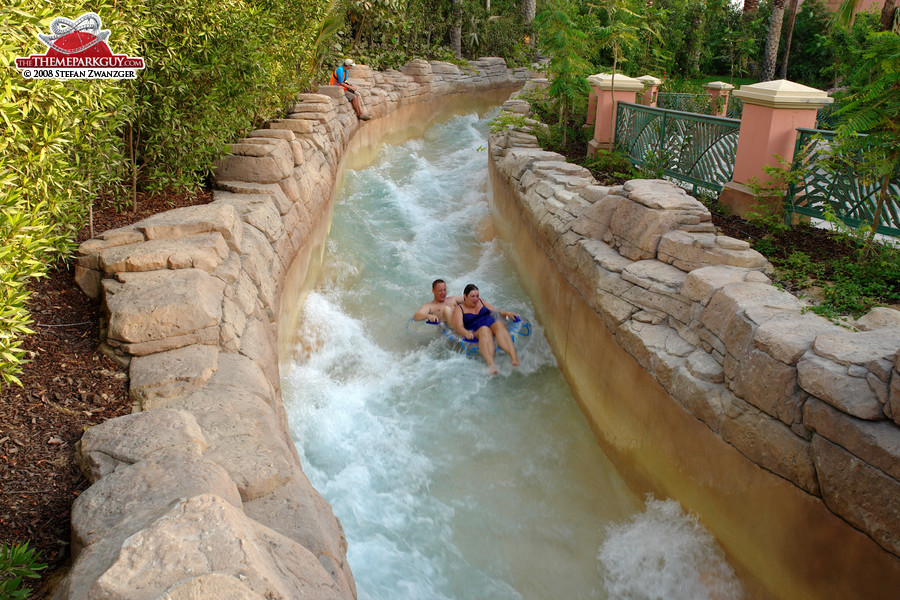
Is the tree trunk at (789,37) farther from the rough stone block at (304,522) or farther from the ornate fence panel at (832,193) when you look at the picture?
the rough stone block at (304,522)

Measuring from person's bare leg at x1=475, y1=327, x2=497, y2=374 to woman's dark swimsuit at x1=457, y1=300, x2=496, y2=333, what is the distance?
6.2 inches

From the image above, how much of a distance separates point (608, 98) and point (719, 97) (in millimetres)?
4802

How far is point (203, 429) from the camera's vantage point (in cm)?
332

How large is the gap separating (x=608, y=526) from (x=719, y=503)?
3.50 feet

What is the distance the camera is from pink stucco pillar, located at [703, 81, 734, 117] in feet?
44.3

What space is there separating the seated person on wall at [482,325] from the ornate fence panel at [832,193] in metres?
3.21

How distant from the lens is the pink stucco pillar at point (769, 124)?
20.7 feet

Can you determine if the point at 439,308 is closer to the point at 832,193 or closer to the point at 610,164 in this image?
the point at 610,164

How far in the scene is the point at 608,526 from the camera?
511cm

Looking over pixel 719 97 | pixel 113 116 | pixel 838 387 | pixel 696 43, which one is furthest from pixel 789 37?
pixel 113 116

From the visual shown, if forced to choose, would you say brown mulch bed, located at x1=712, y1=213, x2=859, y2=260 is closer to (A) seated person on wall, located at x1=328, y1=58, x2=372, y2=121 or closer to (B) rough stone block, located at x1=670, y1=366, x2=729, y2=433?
(B) rough stone block, located at x1=670, y1=366, x2=729, y2=433

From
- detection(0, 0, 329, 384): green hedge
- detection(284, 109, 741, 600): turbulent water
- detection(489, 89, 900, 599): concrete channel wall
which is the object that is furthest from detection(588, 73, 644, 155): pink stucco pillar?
detection(0, 0, 329, 384): green hedge

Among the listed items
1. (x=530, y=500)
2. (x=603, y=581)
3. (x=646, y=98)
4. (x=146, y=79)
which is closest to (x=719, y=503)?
(x=603, y=581)

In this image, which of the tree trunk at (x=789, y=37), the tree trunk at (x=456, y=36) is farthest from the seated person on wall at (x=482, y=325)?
the tree trunk at (x=456, y=36)
